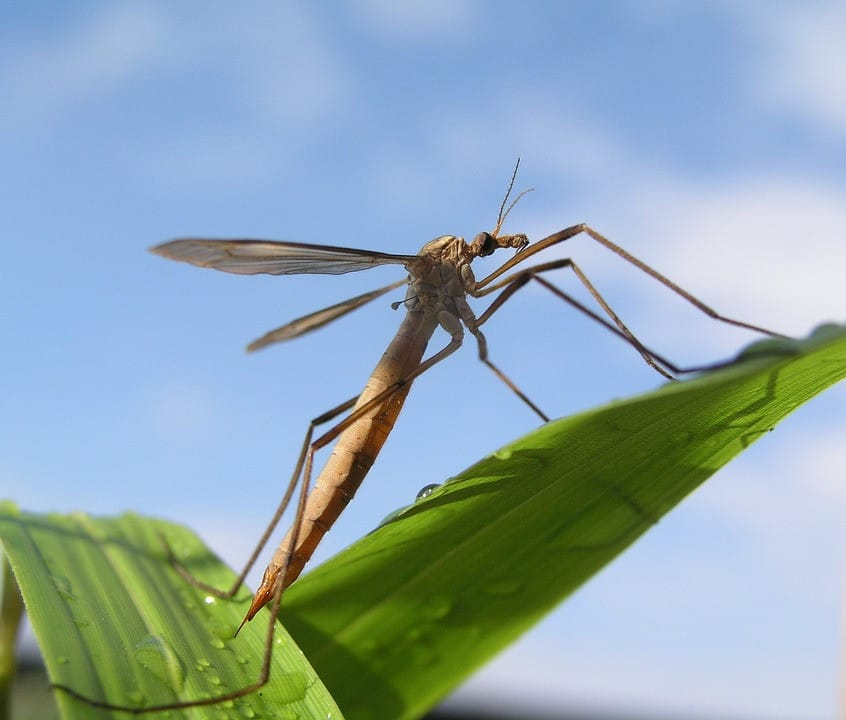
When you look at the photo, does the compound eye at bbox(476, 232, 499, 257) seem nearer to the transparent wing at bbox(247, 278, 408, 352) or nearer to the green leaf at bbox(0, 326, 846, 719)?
the transparent wing at bbox(247, 278, 408, 352)

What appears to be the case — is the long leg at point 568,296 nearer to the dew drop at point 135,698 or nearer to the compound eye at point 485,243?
the compound eye at point 485,243

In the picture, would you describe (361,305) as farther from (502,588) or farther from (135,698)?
(135,698)

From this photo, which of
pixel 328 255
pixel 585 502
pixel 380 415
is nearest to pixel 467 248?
pixel 328 255

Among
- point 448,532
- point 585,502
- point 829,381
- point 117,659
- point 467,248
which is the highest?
point 467,248

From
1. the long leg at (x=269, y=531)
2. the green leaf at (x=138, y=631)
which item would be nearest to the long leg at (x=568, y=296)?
the long leg at (x=269, y=531)

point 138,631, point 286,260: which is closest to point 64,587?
point 138,631

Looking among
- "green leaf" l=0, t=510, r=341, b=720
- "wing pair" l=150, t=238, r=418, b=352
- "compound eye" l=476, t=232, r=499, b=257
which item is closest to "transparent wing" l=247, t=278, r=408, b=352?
"wing pair" l=150, t=238, r=418, b=352

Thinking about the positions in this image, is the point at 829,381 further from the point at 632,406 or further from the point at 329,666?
the point at 329,666
